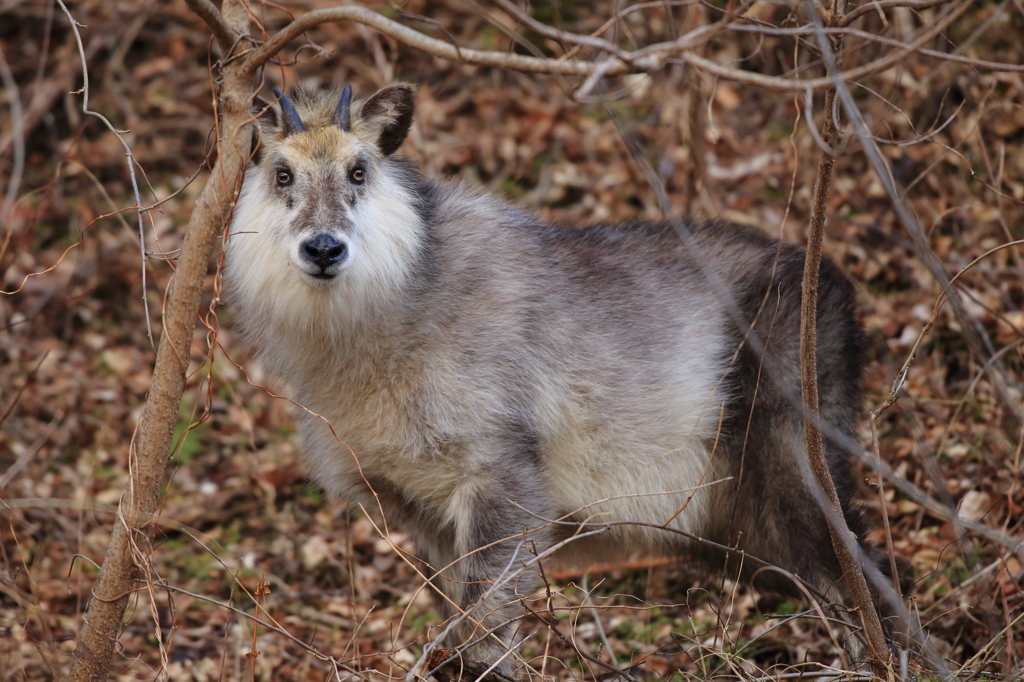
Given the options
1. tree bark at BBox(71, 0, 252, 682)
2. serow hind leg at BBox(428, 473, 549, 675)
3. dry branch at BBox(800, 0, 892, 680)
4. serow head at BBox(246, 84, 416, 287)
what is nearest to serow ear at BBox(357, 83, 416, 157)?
serow head at BBox(246, 84, 416, 287)

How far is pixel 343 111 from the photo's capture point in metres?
3.67

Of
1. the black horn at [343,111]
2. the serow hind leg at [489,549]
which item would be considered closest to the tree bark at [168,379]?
the black horn at [343,111]

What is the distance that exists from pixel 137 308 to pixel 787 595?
5312mm

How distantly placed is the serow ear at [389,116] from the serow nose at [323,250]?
650 millimetres

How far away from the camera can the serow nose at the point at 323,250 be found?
130 inches

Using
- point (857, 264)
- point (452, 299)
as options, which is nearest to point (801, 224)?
point (857, 264)

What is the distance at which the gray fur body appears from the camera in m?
3.60

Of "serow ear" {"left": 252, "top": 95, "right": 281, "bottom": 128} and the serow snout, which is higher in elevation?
"serow ear" {"left": 252, "top": 95, "right": 281, "bottom": 128}

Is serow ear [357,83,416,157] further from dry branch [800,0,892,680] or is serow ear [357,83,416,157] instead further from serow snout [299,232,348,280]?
dry branch [800,0,892,680]

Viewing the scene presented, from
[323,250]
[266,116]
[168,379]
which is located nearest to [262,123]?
[266,116]

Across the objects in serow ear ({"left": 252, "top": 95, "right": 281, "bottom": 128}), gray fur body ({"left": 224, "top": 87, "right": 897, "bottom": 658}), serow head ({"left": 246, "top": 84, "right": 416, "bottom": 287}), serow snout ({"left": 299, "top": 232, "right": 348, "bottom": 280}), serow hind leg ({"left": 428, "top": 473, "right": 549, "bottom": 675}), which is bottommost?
serow hind leg ({"left": 428, "top": 473, "right": 549, "bottom": 675})

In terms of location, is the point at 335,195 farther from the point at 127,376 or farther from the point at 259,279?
the point at 127,376

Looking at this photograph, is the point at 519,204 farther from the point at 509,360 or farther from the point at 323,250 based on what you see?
the point at 323,250

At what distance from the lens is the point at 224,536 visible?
5734 millimetres
